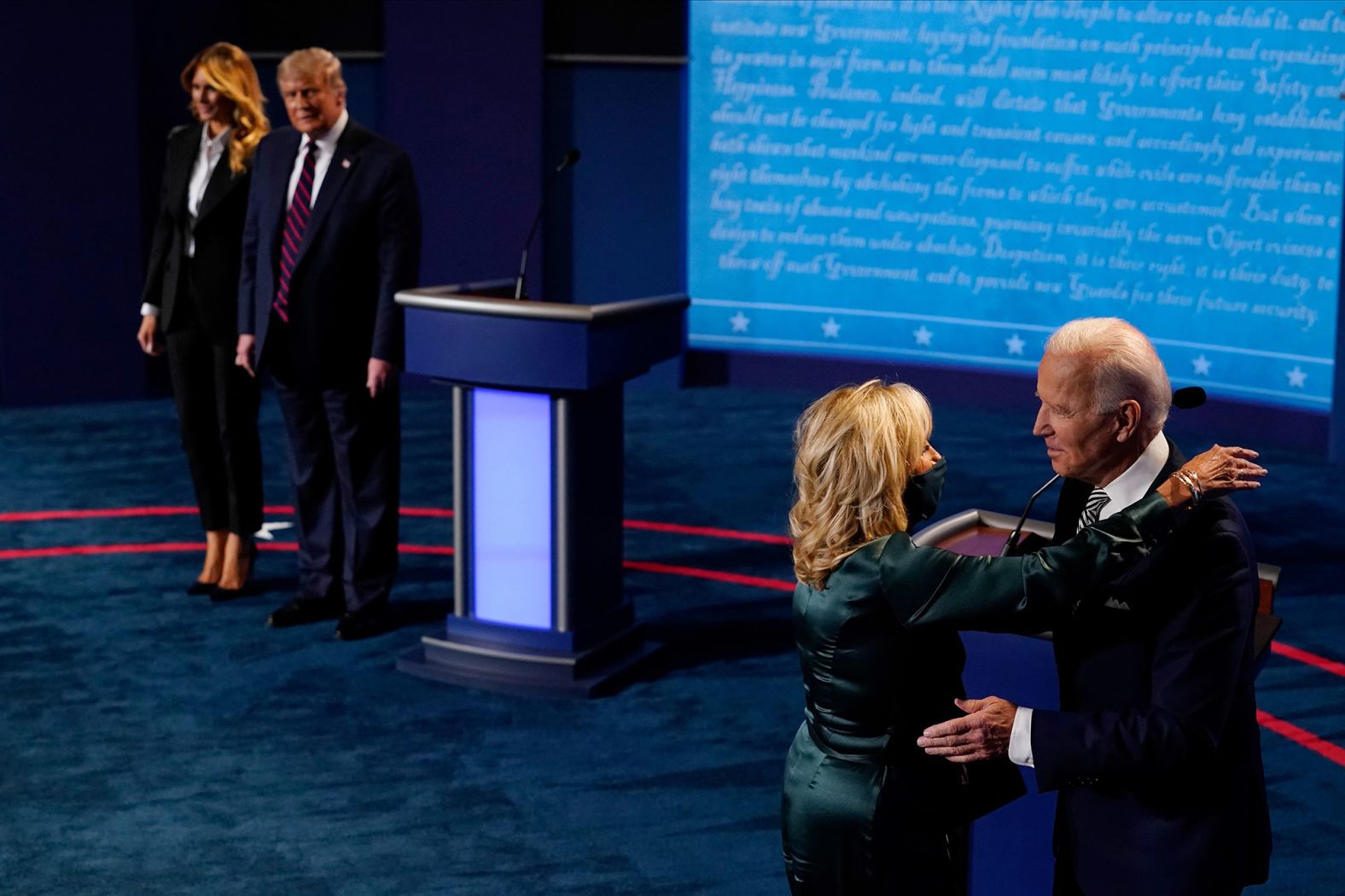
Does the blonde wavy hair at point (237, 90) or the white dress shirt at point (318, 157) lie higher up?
the blonde wavy hair at point (237, 90)

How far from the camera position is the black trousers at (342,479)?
535 cm

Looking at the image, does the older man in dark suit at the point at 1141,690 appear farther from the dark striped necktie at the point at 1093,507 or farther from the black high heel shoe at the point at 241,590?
the black high heel shoe at the point at 241,590

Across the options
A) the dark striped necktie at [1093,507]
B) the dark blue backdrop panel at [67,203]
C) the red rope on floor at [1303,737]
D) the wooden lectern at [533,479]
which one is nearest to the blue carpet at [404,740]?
the red rope on floor at [1303,737]

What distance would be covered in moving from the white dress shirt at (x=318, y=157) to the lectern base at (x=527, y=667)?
138 cm

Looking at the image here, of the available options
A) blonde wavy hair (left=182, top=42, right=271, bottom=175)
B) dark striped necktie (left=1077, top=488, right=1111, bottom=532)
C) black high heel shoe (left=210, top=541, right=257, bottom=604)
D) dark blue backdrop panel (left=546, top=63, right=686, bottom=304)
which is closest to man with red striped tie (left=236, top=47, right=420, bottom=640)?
blonde wavy hair (left=182, top=42, right=271, bottom=175)

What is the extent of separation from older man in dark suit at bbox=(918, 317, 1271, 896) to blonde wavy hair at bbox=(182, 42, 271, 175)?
12.4ft

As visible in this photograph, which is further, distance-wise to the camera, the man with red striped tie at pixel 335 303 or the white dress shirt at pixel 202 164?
the white dress shirt at pixel 202 164

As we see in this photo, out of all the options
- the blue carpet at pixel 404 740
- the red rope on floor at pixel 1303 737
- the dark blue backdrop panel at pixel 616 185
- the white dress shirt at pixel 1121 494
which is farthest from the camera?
the dark blue backdrop panel at pixel 616 185

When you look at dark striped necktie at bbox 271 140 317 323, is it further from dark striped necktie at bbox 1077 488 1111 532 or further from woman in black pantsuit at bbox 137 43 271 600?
dark striped necktie at bbox 1077 488 1111 532

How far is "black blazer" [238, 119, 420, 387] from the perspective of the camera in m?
5.23

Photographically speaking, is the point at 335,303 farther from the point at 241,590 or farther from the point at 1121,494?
the point at 1121,494

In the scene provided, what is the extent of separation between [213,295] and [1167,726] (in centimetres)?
408

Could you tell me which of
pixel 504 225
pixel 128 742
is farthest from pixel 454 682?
pixel 504 225

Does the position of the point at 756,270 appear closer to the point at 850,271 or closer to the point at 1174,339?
the point at 850,271
